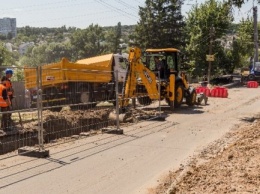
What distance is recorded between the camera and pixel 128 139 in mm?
10797

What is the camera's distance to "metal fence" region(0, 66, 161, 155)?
35.6 ft

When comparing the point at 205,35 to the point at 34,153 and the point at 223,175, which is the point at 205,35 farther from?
the point at 223,175

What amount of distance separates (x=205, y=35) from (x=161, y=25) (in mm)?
5080

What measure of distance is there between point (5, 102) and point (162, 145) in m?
4.71

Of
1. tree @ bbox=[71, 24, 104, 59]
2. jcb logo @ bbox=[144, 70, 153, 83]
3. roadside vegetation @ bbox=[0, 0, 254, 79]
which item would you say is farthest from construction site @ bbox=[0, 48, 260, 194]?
tree @ bbox=[71, 24, 104, 59]

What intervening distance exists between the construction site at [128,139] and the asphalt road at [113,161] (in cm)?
2

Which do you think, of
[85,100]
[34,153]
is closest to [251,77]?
[85,100]

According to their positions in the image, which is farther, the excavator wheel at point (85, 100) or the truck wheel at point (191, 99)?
the truck wheel at point (191, 99)

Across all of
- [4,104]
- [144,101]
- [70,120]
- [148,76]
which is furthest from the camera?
[144,101]

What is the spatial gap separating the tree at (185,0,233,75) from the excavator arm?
21.8 metres

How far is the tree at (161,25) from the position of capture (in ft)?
131

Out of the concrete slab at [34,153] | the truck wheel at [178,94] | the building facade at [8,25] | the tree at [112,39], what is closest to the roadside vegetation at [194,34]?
the truck wheel at [178,94]

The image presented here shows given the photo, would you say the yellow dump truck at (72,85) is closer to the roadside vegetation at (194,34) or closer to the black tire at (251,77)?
the roadside vegetation at (194,34)

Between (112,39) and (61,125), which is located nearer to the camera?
(61,125)
